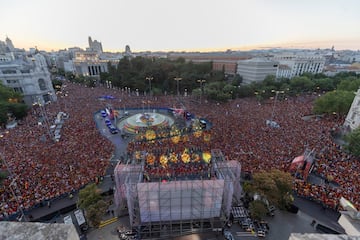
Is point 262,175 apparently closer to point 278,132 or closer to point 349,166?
point 349,166

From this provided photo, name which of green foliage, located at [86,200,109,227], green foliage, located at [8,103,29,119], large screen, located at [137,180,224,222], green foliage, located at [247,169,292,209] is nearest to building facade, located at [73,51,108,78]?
green foliage, located at [8,103,29,119]

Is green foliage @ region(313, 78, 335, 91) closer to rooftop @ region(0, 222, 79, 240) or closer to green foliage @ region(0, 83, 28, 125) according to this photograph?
rooftop @ region(0, 222, 79, 240)

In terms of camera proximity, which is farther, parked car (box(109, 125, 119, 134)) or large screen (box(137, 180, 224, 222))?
parked car (box(109, 125, 119, 134))

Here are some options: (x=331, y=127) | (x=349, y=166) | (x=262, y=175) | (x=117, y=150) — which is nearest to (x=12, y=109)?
(x=117, y=150)

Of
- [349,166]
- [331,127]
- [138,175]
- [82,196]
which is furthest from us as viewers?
[331,127]

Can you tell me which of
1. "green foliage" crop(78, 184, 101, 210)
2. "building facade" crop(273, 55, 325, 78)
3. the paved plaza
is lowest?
the paved plaza

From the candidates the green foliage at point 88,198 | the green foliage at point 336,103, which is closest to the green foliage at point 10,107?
the green foliage at point 88,198

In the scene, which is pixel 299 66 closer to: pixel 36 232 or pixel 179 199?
pixel 179 199
